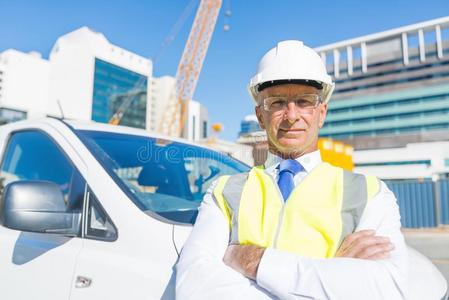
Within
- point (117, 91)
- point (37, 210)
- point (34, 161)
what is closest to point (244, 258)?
point (37, 210)

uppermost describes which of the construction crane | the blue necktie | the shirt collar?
the construction crane

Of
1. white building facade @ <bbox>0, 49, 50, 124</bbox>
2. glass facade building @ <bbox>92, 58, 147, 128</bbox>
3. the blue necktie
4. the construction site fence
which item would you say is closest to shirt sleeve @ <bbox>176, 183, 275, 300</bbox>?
the blue necktie

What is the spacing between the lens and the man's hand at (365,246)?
112 centimetres

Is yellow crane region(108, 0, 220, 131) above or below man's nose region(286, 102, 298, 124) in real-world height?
above

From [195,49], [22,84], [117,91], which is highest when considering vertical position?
[117,91]

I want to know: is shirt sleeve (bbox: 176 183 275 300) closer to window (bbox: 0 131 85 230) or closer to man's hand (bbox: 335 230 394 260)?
man's hand (bbox: 335 230 394 260)

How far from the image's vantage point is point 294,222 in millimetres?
1225

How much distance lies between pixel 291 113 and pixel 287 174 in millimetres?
239

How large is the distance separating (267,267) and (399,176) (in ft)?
216

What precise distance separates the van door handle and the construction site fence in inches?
634

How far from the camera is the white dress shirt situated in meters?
1.04

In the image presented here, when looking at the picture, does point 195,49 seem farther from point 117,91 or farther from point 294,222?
point 117,91

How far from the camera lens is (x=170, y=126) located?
5272 cm

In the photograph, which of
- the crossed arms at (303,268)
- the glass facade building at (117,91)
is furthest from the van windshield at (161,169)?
the glass facade building at (117,91)
